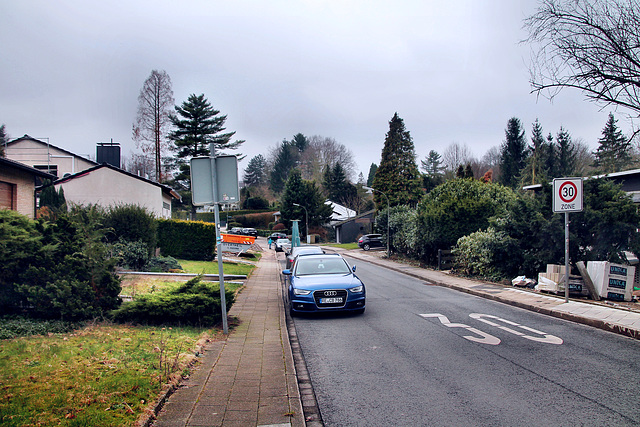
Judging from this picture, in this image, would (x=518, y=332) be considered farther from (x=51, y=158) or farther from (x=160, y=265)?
(x=51, y=158)

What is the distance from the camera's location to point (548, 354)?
698cm

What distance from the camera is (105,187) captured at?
2858cm

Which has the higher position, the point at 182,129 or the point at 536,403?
the point at 182,129

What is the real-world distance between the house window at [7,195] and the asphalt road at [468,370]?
1168 cm

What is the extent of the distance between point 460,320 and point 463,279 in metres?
10.3

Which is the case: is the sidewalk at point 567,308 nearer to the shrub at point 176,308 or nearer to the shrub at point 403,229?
the shrub at point 176,308

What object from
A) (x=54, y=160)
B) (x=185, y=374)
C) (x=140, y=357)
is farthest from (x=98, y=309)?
(x=54, y=160)

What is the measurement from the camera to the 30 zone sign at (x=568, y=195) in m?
11.1

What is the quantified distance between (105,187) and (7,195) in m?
12.9

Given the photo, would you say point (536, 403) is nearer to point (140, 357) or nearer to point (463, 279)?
point (140, 357)

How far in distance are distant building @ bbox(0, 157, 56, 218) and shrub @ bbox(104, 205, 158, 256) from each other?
2.82 meters

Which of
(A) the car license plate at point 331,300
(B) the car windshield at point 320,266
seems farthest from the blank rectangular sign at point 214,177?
(B) the car windshield at point 320,266

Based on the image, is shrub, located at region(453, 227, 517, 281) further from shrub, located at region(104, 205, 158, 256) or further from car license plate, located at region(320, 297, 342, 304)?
shrub, located at region(104, 205, 158, 256)

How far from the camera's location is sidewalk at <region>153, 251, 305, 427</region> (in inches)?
171
